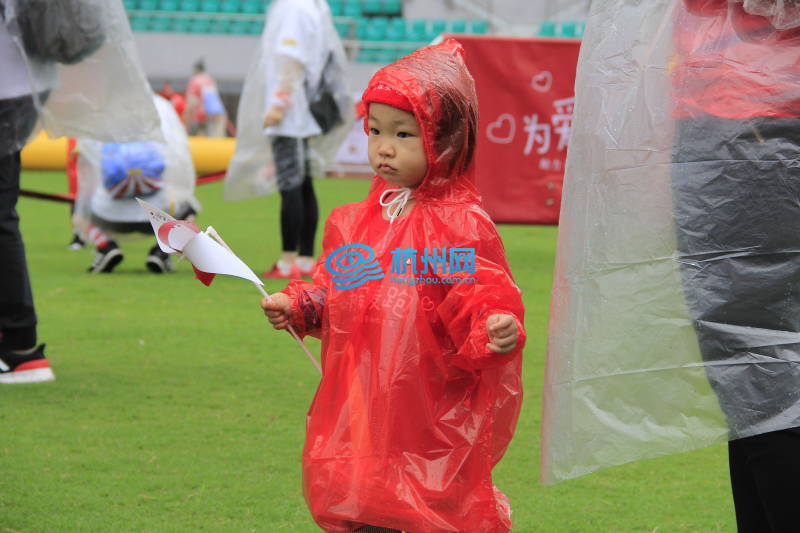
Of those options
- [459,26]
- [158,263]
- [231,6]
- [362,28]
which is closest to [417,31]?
[459,26]

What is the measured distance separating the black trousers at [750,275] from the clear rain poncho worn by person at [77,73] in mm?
2461

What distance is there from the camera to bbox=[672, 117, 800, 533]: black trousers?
6.38ft

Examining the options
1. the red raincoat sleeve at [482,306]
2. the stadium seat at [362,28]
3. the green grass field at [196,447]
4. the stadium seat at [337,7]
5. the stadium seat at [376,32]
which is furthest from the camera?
the stadium seat at [337,7]

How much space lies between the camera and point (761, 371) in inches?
77.7

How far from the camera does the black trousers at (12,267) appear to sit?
3.87 meters

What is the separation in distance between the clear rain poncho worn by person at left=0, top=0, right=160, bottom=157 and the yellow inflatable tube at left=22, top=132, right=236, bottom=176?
8173mm

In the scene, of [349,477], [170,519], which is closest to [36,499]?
[170,519]

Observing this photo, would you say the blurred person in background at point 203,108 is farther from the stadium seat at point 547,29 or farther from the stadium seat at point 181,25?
the stadium seat at point 547,29

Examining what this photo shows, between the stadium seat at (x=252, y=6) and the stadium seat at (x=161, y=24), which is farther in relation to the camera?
the stadium seat at (x=252, y=6)

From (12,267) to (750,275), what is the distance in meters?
2.65

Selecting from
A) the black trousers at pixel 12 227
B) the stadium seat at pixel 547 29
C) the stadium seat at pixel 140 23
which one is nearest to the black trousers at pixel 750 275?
the black trousers at pixel 12 227

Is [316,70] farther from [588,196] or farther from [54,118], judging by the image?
[588,196]

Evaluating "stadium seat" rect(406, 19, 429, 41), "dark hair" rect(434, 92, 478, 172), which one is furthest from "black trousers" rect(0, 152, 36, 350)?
"stadium seat" rect(406, 19, 429, 41)

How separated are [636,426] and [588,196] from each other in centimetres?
40
